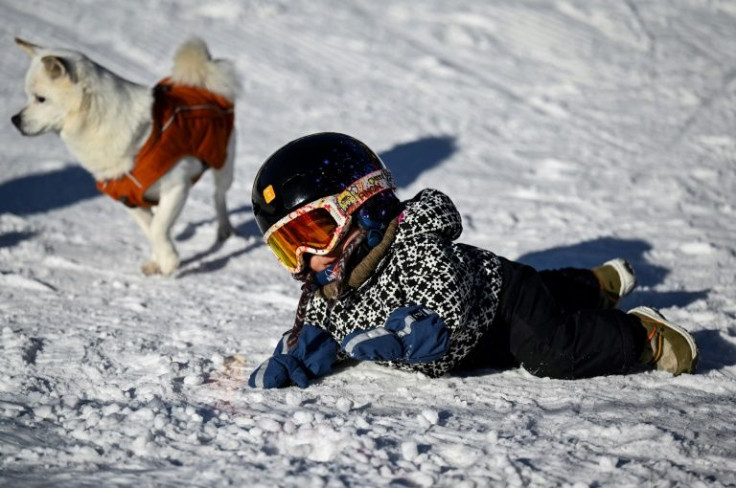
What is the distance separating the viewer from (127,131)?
444cm

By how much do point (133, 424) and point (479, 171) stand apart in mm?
4506

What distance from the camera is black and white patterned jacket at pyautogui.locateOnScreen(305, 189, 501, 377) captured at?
2.69m

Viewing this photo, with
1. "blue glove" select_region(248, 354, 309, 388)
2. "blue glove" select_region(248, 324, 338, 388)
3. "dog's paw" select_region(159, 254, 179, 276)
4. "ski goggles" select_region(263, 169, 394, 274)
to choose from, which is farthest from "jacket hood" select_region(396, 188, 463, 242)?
"dog's paw" select_region(159, 254, 179, 276)

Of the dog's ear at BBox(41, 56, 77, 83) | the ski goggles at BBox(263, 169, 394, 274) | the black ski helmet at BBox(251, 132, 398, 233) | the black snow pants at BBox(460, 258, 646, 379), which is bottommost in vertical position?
the black snow pants at BBox(460, 258, 646, 379)

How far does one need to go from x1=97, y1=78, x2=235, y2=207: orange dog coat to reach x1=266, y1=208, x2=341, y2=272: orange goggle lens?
1963mm

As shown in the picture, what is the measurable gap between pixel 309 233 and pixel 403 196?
3221mm

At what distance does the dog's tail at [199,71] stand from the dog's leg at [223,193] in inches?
13.5

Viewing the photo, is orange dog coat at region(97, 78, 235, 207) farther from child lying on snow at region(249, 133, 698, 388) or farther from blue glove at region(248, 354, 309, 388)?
blue glove at region(248, 354, 309, 388)

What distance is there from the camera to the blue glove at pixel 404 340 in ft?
8.32

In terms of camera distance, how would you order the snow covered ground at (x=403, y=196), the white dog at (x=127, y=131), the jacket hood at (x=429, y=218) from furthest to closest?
the white dog at (x=127, y=131), the jacket hood at (x=429, y=218), the snow covered ground at (x=403, y=196)

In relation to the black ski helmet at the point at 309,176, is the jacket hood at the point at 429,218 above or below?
below

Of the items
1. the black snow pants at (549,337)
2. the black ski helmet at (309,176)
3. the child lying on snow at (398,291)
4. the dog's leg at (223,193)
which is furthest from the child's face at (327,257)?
the dog's leg at (223,193)

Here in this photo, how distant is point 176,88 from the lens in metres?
5.00

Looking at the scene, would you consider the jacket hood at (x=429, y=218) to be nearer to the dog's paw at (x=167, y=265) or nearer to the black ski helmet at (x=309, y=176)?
the black ski helmet at (x=309, y=176)
